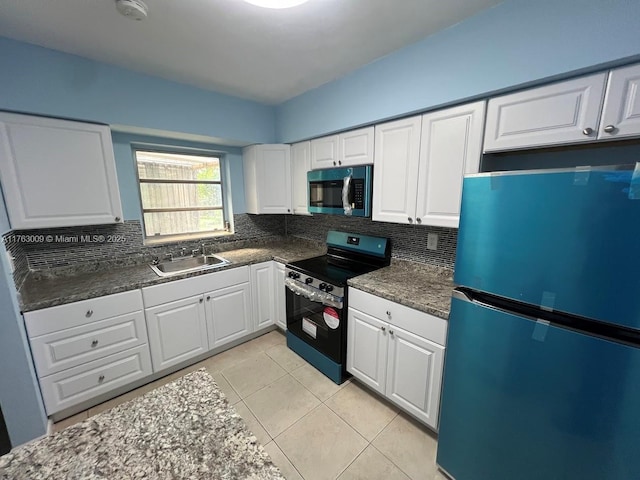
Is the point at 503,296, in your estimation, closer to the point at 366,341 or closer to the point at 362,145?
the point at 366,341

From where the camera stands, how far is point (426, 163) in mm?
1711

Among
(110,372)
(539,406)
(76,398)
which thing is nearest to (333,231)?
(539,406)

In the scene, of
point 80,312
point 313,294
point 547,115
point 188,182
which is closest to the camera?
point 547,115

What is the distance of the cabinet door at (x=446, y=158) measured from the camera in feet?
4.89

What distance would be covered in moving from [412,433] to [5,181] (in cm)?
310

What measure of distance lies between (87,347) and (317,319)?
5.41 feet

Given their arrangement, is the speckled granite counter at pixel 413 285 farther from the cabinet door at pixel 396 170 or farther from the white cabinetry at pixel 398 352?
the cabinet door at pixel 396 170

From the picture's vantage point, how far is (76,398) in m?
1.78

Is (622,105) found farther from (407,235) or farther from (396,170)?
(407,235)

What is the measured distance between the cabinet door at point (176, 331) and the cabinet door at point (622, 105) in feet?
9.11

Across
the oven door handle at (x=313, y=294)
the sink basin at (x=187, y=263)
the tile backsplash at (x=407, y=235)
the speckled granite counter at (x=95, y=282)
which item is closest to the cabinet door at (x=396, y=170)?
the tile backsplash at (x=407, y=235)

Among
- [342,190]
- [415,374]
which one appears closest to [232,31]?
[342,190]

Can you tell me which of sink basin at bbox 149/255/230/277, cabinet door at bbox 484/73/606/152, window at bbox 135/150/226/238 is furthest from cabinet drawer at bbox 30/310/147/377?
cabinet door at bbox 484/73/606/152

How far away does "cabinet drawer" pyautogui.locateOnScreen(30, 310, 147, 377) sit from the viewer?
5.37 ft
